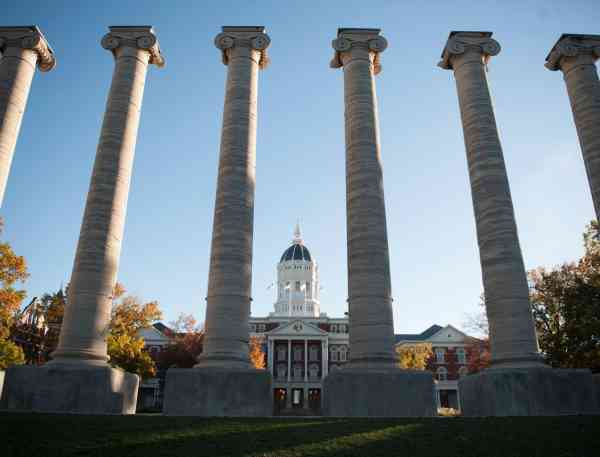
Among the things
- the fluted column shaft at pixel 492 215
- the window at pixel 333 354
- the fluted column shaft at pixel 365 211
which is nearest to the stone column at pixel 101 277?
the fluted column shaft at pixel 365 211

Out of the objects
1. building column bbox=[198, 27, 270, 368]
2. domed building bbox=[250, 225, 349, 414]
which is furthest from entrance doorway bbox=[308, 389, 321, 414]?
building column bbox=[198, 27, 270, 368]

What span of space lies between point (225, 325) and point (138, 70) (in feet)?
75.4

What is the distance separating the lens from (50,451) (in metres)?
16.0

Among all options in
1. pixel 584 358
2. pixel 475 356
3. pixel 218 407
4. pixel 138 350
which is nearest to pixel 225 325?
pixel 218 407

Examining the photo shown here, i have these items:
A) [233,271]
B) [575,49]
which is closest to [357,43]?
[575,49]

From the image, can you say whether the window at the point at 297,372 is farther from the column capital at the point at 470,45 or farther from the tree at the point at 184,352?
the column capital at the point at 470,45

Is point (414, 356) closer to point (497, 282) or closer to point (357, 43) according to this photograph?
point (497, 282)

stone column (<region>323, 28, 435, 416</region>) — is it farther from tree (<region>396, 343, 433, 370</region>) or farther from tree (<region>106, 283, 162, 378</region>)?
tree (<region>396, 343, 433, 370</region>)

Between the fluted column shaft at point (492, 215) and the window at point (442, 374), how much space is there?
12681 centimetres

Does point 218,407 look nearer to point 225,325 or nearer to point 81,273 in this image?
point 225,325

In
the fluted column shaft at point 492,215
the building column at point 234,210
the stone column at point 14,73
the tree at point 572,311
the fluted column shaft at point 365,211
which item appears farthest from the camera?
the tree at point 572,311

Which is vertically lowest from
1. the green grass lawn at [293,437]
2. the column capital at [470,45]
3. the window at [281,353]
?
the green grass lawn at [293,437]

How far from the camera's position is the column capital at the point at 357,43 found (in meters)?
A: 39.6

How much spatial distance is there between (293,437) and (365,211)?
1843 cm
